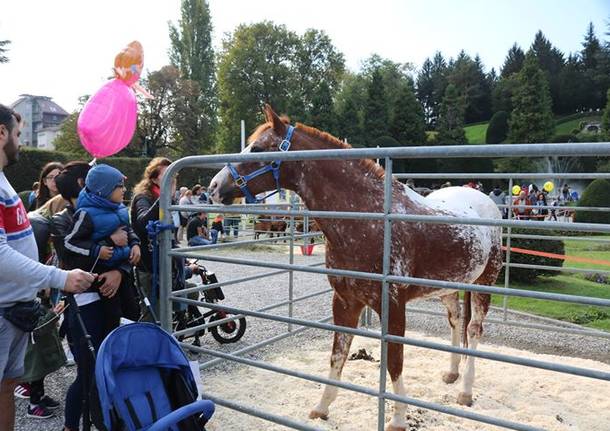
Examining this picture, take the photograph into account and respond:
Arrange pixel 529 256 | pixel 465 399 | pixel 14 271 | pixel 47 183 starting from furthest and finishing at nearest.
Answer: pixel 529 256 < pixel 47 183 < pixel 465 399 < pixel 14 271

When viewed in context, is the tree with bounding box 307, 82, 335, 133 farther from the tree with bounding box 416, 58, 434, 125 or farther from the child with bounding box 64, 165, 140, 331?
the child with bounding box 64, 165, 140, 331

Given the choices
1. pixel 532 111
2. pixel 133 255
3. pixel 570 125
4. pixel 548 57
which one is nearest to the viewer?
pixel 133 255

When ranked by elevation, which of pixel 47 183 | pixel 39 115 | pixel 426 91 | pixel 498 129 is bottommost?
pixel 47 183

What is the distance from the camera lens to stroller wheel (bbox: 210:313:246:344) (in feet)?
18.6

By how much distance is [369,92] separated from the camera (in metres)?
44.1

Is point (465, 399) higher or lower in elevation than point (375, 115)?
lower

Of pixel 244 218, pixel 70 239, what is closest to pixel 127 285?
pixel 70 239

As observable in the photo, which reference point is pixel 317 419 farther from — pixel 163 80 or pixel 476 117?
pixel 476 117

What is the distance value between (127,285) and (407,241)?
6.49 feet

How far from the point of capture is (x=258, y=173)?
334 centimetres

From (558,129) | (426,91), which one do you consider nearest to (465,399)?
(558,129)

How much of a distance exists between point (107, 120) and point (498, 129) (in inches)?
1775

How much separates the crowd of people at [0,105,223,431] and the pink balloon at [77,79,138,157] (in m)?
4.04

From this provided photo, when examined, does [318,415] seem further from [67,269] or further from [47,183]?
[47,183]
